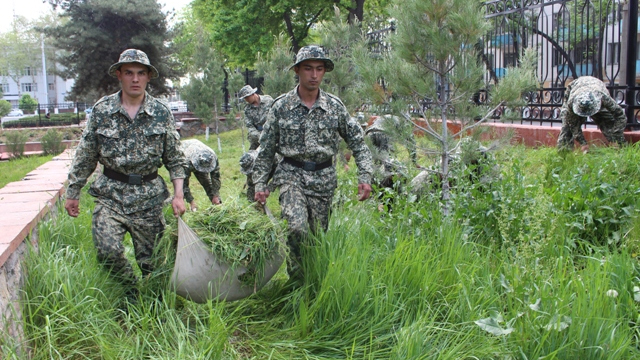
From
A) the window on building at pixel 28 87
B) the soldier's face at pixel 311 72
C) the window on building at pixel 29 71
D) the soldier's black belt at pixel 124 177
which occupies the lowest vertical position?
the soldier's black belt at pixel 124 177

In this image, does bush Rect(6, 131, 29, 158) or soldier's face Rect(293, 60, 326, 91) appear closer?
soldier's face Rect(293, 60, 326, 91)

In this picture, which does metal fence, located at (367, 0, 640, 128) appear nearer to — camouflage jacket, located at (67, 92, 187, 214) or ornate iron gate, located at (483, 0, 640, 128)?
ornate iron gate, located at (483, 0, 640, 128)

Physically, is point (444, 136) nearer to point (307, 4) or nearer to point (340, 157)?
point (340, 157)

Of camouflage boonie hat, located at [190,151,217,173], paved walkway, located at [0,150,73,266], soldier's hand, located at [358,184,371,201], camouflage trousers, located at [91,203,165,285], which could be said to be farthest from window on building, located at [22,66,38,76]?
soldier's hand, located at [358,184,371,201]

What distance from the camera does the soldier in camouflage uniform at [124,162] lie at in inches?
151

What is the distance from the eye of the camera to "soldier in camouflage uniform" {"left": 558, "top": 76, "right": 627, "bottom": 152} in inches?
258

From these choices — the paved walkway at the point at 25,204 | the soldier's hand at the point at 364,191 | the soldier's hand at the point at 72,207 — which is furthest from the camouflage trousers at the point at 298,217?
the paved walkway at the point at 25,204

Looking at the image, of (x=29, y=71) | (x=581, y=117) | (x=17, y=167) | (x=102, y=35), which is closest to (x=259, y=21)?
(x=102, y=35)

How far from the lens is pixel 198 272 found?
3381 millimetres

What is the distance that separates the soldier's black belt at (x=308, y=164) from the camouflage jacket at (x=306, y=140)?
23 millimetres

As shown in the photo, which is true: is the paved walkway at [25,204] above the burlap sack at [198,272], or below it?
above

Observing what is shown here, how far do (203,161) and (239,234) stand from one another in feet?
11.6

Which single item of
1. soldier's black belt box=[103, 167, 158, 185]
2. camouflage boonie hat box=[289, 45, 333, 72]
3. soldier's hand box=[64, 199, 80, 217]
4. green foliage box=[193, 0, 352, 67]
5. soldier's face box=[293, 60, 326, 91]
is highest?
green foliage box=[193, 0, 352, 67]

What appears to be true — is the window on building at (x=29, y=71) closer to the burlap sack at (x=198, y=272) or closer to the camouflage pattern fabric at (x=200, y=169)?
the camouflage pattern fabric at (x=200, y=169)
